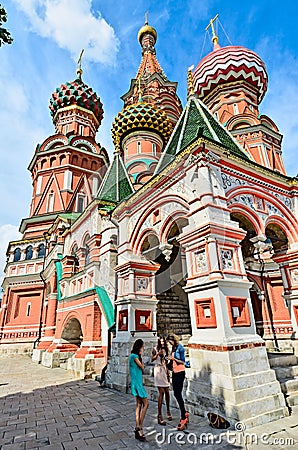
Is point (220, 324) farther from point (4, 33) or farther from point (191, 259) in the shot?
point (4, 33)

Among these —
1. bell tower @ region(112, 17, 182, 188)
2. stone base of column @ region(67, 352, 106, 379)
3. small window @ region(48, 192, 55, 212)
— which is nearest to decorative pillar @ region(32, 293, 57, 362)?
stone base of column @ region(67, 352, 106, 379)

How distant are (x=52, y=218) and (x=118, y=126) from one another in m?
8.13

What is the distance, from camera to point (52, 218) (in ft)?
67.2

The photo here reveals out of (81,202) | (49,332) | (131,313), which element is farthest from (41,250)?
(131,313)

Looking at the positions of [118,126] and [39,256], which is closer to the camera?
[118,126]

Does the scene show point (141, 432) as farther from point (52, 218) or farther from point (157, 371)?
point (52, 218)

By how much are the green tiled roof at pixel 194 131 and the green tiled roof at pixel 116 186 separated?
3883 millimetres

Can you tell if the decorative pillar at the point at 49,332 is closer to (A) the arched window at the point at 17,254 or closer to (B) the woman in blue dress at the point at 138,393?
(A) the arched window at the point at 17,254

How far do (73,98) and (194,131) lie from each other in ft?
75.7

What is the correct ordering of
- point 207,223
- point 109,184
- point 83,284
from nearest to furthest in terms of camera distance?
point 207,223 → point 83,284 → point 109,184

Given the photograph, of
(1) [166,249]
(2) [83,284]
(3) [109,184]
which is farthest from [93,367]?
(3) [109,184]

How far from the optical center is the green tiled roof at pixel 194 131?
716 cm

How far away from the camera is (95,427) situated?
4613mm

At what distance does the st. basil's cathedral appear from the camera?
16.7 ft
